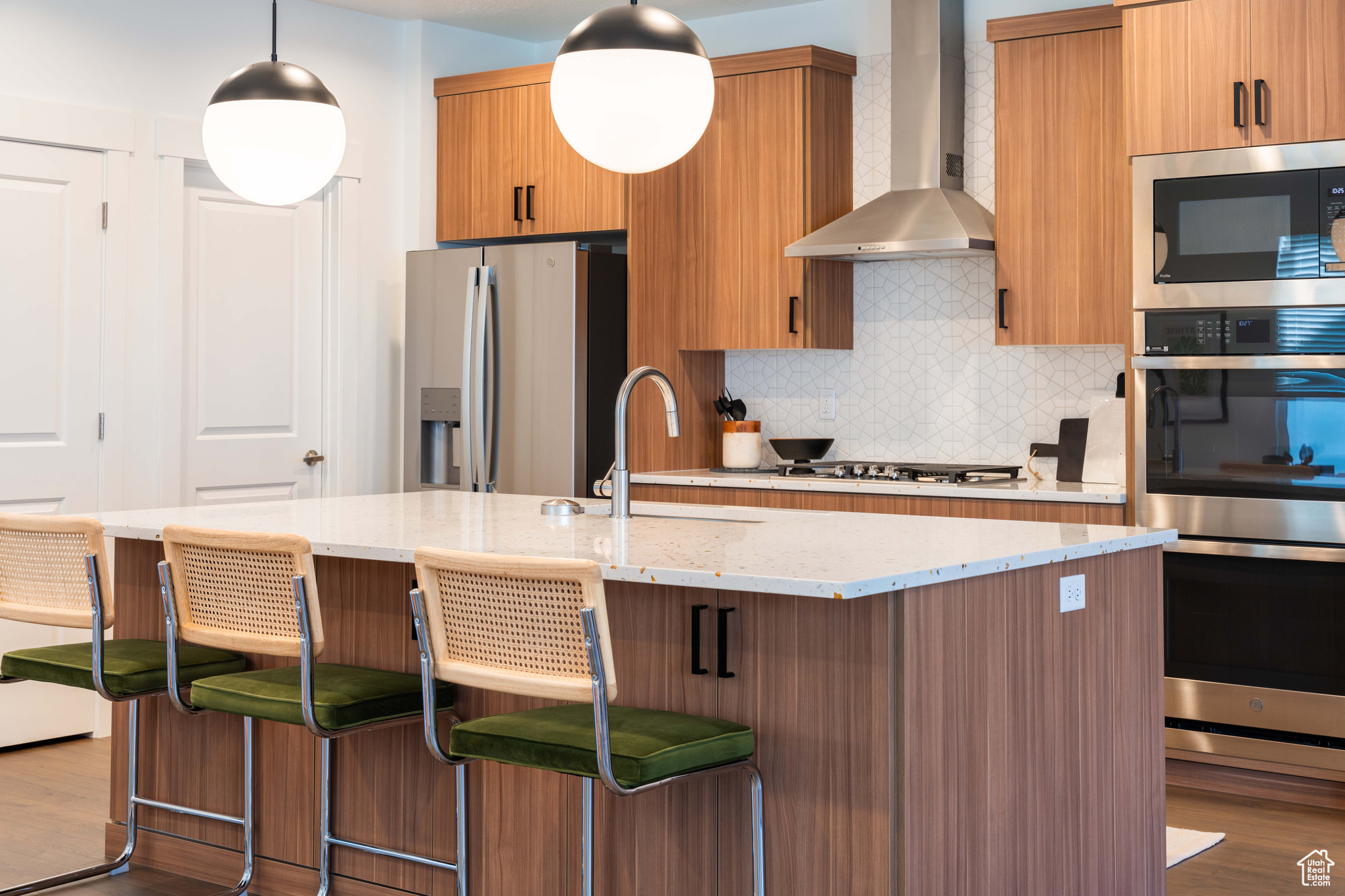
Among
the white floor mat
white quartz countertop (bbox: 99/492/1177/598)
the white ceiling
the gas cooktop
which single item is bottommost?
the white floor mat

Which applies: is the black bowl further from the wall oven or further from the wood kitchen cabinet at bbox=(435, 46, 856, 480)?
the wall oven

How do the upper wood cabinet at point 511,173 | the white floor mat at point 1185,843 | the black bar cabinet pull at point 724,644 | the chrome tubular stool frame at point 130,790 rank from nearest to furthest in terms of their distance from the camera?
the black bar cabinet pull at point 724,644 → the chrome tubular stool frame at point 130,790 → the white floor mat at point 1185,843 → the upper wood cabinet at point 511,173

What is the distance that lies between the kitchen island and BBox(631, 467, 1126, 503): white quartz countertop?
3.75 feet

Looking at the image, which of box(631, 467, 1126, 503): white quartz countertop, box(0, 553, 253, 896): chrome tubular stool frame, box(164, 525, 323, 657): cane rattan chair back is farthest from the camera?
box(631, 467, 1126, 503): white quartz countertop

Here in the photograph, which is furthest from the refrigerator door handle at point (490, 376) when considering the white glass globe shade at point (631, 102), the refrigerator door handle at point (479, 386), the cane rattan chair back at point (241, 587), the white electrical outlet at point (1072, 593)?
the white electrical outlet at point (1072, 593)

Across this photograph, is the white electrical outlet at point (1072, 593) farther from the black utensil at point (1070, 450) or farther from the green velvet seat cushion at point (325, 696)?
the black utensil at point (1070, 450)

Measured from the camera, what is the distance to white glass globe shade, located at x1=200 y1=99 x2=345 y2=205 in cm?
296

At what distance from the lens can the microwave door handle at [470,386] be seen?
521 centimetres

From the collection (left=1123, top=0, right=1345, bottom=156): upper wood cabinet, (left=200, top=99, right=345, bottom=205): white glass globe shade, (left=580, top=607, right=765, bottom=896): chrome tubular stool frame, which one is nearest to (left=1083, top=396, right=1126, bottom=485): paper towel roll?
(left=1123, top=0, right=1345, bottom=156): upper wood cabinet

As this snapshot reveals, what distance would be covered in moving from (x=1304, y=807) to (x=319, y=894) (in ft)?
8.83

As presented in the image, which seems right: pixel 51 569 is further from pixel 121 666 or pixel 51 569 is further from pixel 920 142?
pixel 920 142

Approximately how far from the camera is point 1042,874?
8.27ft

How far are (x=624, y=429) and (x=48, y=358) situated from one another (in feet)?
8.04

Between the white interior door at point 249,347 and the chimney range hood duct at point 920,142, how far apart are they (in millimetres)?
1955
